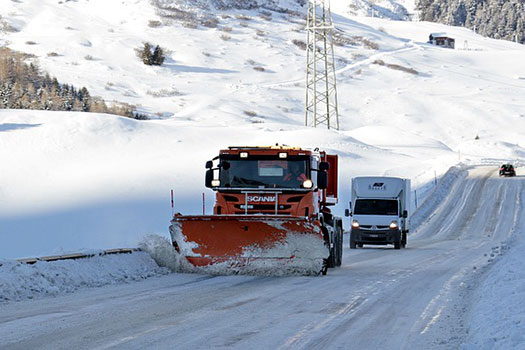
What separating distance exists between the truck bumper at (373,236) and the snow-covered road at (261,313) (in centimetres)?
1082

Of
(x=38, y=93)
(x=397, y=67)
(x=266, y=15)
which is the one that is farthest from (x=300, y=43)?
(x=38, y=93)

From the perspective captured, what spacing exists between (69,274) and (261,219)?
3.87 m

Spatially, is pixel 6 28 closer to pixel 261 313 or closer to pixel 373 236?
pixel 373 236

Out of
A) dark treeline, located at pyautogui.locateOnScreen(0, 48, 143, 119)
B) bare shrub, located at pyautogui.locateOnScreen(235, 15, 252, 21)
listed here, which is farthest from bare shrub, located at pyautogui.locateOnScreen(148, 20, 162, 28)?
dark treeline, located at pyautogui.locateOnScreen(0, 48, 143, 119)

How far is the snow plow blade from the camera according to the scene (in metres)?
16.2

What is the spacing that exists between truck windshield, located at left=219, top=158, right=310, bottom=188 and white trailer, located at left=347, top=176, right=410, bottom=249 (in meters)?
14.2

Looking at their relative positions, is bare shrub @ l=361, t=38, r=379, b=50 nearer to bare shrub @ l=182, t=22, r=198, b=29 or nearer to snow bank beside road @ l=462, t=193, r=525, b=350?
bare shrub @ l=182, t=22, r=198, b=29

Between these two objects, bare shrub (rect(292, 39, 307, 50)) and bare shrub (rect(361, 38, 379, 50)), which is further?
bare shrub (rect(361, 38, 379, 50))

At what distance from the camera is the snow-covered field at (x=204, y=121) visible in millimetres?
33500

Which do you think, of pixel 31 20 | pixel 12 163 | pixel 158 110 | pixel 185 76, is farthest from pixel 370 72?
pixel 12 163

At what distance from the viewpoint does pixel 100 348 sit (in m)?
8.56

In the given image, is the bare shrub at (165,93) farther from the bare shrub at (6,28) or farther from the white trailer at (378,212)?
the white trailer at (378,212)

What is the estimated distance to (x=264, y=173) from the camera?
1745 centimetres

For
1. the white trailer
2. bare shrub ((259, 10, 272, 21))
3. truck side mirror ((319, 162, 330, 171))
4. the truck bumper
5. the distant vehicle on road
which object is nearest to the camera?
truck side mirror ((319, 162, 330, 171))
